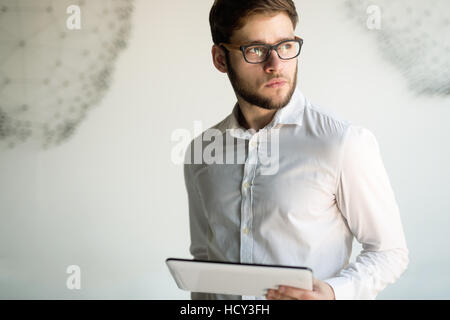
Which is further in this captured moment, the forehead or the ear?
the ear

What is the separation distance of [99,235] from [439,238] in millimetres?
2101

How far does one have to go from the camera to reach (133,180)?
324 cm

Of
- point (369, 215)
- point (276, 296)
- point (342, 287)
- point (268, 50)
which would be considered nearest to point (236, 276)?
point (276, 296)

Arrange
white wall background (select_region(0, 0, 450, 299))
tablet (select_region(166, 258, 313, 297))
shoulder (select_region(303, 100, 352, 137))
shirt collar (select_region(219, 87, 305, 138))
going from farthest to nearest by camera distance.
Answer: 1. white wall background (select_region(0, 0, 450, 299))
2. shirt collar (select_region(219, 87, 305, 138))
3. shoulder (select_region(303, 100, 352, 137))
4. tablet (select_region(166, 258, 313, 297))

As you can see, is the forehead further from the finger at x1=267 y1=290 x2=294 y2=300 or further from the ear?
the finger at x1=267 y1=290 x2=294 y2=300

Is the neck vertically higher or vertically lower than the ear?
lower

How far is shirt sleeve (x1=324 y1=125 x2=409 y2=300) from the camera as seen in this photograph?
1217 millimetres

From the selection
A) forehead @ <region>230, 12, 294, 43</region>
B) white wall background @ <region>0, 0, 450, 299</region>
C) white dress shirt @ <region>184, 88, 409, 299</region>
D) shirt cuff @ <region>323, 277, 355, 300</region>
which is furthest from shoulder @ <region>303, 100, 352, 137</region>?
white wall background @ <region>0, 0, 450, 299</region>

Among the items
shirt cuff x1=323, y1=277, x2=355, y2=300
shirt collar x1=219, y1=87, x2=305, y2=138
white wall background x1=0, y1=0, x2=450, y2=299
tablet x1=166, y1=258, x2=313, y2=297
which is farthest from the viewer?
white wall background x1=0, y1=0, x2=450, y2=299

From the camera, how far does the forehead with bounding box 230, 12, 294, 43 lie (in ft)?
4.49

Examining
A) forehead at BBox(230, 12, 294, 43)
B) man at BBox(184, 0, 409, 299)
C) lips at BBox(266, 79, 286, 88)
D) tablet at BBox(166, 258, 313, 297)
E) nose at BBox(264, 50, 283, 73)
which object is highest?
forehead at BBox(230, 12, 294, 43)

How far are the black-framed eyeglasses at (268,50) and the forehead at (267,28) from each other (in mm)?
20

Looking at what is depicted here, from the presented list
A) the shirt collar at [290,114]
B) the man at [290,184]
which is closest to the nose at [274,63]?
the man at [290,184]

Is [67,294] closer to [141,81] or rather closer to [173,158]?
[173,158]
